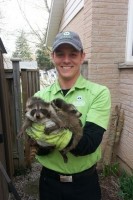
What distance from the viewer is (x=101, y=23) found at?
4.82 m

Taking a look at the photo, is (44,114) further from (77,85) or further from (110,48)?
(110,48)

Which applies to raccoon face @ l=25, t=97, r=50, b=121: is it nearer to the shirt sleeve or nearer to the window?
the shirt sleeve

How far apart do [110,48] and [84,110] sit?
125 inches

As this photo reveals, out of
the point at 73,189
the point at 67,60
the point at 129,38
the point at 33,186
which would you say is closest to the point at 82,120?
the point at 67,60

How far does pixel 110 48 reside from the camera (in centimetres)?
489

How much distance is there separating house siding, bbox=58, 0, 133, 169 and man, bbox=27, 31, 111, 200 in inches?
109

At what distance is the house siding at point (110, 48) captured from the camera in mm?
4785

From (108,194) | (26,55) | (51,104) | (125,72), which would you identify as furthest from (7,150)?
(26,55)

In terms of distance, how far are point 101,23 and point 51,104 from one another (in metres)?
3.40

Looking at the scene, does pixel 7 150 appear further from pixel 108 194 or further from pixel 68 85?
pixel 68 85

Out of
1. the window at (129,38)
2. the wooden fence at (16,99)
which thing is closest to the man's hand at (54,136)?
the wooden fence at (16,99)

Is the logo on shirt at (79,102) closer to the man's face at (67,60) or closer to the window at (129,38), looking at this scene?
the man's face at (67,60)

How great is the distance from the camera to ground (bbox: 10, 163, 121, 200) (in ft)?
14.1

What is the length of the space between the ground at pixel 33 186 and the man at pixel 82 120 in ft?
7.41
